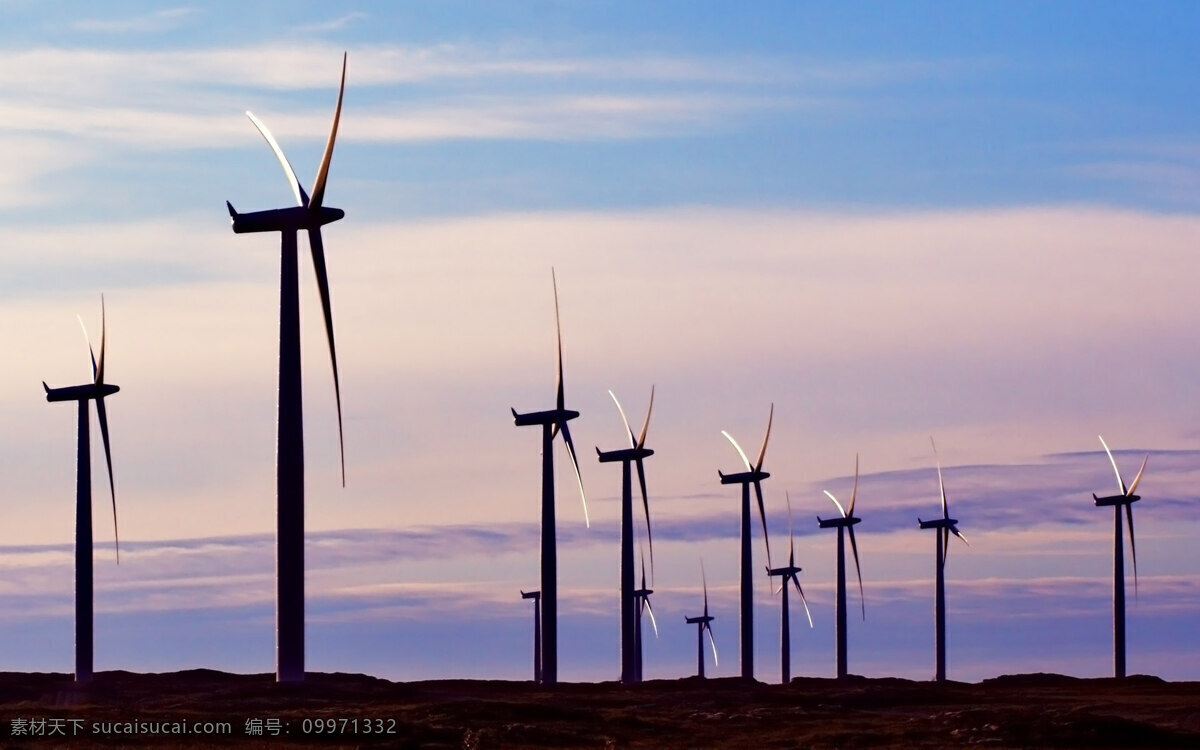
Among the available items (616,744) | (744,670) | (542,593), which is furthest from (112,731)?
(744,670)

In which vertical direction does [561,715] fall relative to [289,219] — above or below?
below

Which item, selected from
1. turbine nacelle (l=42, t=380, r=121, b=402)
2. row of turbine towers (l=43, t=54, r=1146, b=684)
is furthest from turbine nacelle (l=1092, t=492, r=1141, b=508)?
turbine nacelle (l=42, t=380, r=121, b=402)

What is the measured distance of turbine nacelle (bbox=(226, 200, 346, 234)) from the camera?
103500 millimetres

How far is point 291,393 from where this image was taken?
99125mm

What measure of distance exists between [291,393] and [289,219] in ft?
31.9

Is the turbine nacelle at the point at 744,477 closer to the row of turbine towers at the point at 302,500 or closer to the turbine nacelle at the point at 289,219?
the row of turbine towers at the point at 302,500

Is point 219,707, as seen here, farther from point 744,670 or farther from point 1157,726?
point 744,670

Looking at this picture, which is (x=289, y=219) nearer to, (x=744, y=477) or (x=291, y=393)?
(x=291, y=393)

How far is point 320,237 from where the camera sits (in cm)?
10344

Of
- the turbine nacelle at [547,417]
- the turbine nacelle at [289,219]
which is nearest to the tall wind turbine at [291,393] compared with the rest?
the turbine nacelle at [289,219]

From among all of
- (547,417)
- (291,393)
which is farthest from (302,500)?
(547,417)

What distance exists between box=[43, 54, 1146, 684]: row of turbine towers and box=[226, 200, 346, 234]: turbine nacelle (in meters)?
0.05

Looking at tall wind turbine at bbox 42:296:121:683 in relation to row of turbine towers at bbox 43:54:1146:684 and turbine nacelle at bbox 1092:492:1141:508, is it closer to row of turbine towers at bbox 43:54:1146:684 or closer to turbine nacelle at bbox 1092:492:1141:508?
row of turbine towers at bbox 43:54:1146:684

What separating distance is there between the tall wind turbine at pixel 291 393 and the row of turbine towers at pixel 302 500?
48mm
